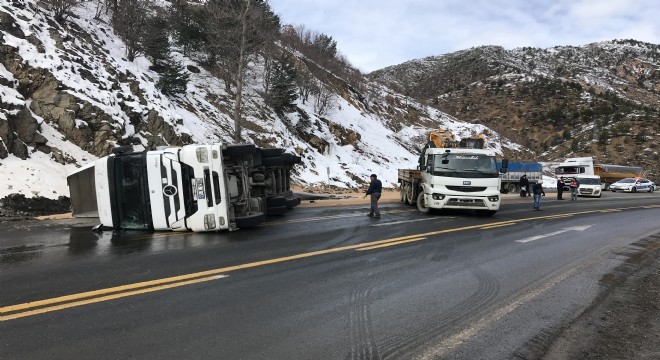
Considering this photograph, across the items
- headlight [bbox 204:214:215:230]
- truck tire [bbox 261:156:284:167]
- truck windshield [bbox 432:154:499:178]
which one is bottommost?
headlight [bbox 204:214:215:230]

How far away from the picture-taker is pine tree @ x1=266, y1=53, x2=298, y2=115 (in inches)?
1400

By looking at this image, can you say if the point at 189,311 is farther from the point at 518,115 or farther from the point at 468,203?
the point at 518,115

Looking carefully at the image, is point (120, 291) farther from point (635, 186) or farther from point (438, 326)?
point (635, 186)

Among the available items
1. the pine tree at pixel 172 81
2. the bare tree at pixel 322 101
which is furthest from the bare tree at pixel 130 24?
the bare tree at pixel 322 101

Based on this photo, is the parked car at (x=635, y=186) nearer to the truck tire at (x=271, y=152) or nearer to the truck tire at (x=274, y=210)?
the truck tire at (x=274, y=210)

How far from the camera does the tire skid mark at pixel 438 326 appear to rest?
376 centimetres

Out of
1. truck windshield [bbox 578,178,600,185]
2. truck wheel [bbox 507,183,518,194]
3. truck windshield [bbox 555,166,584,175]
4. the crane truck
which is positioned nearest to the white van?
truck windshield [bbox 578,178,600,185]

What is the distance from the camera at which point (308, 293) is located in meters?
5.29

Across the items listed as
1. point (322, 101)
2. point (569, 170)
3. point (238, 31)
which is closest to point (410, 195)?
point (238, 31)

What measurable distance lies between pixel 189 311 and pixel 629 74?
126 meters

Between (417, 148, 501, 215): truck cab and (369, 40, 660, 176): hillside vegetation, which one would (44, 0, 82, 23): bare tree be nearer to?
(417, 148, 501, 215): truck cab

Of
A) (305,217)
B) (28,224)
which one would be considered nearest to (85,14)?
(28,224)

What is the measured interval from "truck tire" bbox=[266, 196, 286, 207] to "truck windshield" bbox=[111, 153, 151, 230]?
4.37 m

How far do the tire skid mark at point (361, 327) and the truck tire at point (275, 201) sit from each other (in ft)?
26.6
